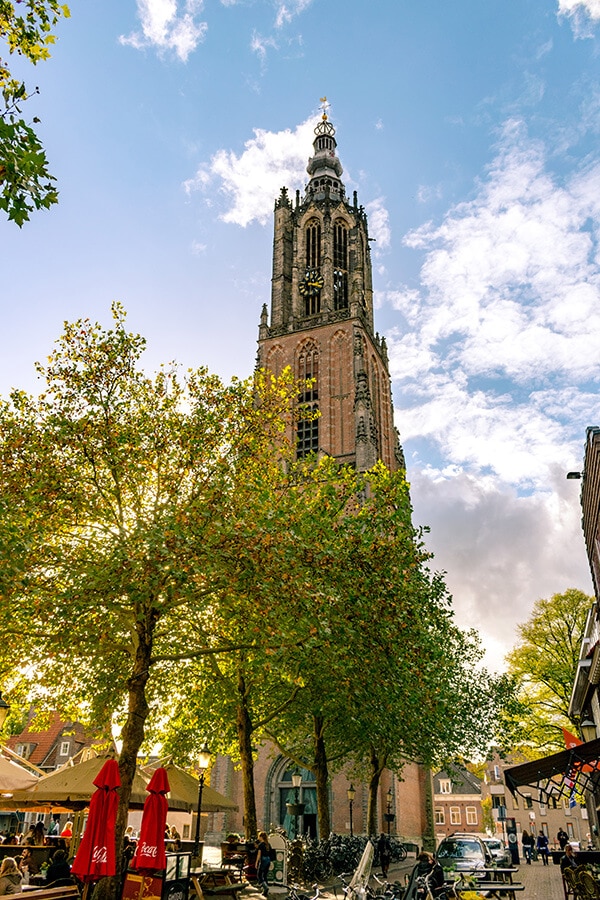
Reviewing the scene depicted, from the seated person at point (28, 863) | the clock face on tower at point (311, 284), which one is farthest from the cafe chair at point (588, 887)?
the clock face on tower at point (311, 284)

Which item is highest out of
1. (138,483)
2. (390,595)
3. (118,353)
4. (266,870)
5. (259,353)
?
(259,353)

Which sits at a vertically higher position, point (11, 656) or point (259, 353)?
point (259, 353)

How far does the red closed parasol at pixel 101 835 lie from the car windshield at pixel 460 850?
12.6 metres

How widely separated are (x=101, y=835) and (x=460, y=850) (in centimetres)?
1384

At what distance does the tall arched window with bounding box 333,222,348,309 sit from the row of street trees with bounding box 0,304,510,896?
141 ft

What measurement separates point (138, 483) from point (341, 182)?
2565 inches

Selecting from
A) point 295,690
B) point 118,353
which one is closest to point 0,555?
point 118,353

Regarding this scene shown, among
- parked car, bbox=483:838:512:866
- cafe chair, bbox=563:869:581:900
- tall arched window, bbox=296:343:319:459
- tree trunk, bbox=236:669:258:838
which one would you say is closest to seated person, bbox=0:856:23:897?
tree trunk, bbox=236:669:258:838

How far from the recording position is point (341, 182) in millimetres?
72500

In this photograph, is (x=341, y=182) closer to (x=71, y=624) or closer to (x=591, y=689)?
(x=591, y=689)

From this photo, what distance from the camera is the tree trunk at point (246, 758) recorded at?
1934 centimetres

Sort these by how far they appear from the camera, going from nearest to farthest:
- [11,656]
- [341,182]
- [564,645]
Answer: [11,656] < [564,645] < [341,182]

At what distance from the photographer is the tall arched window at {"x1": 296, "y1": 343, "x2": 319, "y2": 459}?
2046 inches

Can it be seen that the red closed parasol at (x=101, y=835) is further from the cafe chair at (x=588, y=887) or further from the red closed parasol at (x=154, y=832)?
the cafe chair at (x=588, y=887)
